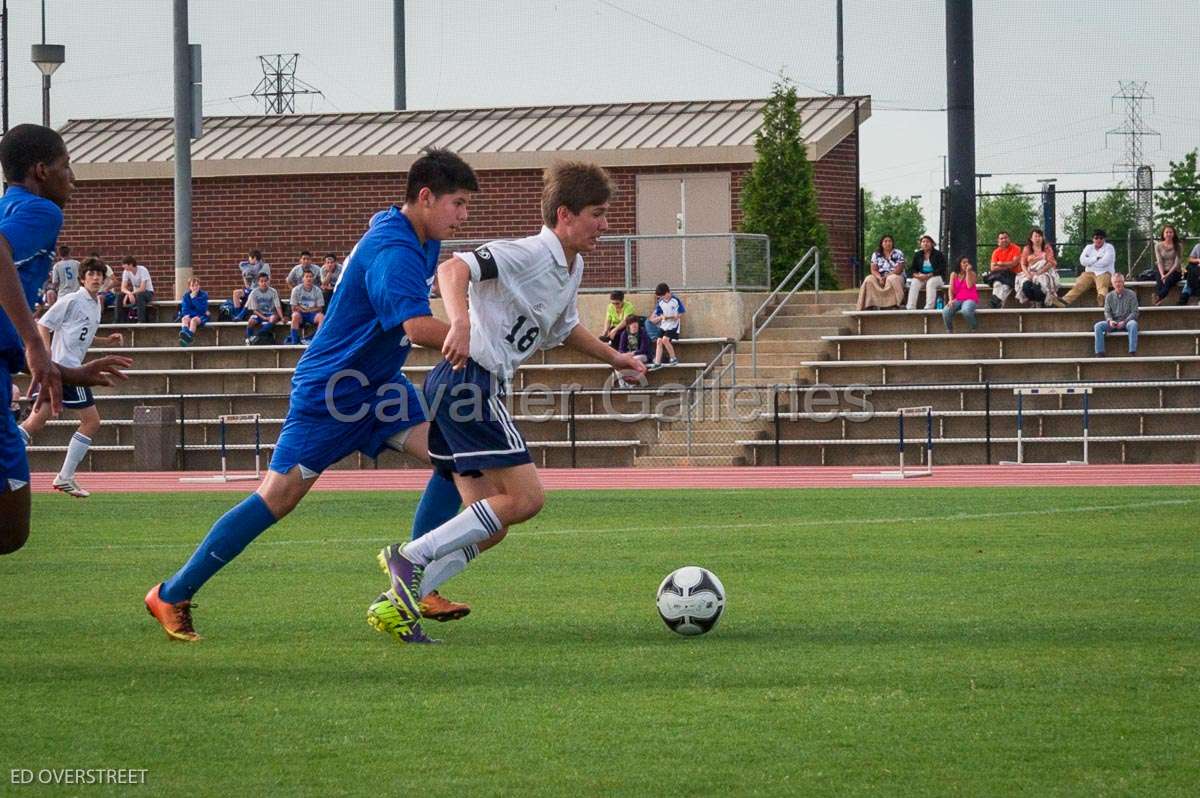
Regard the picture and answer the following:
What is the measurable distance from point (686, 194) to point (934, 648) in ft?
89.7

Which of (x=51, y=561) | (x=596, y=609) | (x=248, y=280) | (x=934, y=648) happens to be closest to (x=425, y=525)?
(x=596, y=609)

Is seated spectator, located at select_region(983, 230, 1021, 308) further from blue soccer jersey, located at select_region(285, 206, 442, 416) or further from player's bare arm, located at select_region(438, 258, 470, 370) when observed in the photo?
player's bare arm, located at select_region(438, 258, 470, 370)

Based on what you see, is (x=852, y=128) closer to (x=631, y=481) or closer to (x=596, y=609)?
(x=631, y=481)

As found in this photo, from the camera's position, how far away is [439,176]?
736cm

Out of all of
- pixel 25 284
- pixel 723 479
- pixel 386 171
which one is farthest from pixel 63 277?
pixel 25 284

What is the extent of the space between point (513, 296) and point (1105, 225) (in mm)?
32104

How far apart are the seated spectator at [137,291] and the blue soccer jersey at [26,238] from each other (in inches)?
963

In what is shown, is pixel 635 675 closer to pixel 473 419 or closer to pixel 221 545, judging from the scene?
pixel 473 419

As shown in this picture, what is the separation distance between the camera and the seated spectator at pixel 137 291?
98.7 feet

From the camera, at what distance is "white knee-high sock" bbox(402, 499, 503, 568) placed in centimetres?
725

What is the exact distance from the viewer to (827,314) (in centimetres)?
2812

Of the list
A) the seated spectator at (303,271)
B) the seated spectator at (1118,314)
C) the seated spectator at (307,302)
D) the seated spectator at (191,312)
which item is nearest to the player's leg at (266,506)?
the seated spectator at (1118,314)

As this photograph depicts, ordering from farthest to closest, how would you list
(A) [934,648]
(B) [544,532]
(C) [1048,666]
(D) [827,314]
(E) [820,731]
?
1. (D) [827,314]
2. (B) [544,532]
3. (A) [934,648]
4. (C) [1048,666]
5. (E) [820,731]

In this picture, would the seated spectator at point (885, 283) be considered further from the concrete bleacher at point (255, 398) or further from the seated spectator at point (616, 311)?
the seated spectator at point (616, 311)
